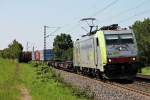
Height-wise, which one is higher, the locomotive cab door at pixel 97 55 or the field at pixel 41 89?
the locomotive cab door at pixel 97 55

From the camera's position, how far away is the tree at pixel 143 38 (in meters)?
66.5

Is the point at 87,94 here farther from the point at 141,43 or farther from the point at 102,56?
the point at 141,43

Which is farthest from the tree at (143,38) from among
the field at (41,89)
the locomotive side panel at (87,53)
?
the field at (41,89)

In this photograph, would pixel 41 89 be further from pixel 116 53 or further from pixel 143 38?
pixel 143 38

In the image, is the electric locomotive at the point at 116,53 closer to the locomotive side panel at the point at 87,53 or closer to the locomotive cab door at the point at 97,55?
the locomotive cab door at the point at 97,55

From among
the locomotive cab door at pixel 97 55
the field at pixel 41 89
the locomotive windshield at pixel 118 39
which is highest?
the locomotive windshield at pixel 118 39

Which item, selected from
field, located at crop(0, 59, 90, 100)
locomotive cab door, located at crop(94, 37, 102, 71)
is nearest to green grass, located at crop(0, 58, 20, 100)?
field, located at crop(0, 59, 90, 100)

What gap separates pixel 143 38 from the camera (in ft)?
228

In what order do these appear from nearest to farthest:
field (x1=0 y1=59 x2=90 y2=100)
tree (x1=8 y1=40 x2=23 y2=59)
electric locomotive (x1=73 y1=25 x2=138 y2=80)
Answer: field (x1=0 y1=59 x2=90 y2=100) → electric locomotive (x1=73 y1=25 x2=138 y2=80) → tree (x1=8 y1=40 x2=23 y2=59)

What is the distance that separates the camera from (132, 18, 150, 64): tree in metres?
66.5

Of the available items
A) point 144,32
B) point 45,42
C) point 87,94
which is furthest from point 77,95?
point 45,42

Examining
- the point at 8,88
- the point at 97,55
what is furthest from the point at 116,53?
the point at 8,88

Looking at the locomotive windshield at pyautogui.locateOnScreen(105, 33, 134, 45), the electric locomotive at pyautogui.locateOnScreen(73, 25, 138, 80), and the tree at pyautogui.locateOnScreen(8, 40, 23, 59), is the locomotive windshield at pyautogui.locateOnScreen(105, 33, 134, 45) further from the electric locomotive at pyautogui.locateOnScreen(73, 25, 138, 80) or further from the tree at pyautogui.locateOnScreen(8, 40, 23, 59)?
the tree at pyautogui.locateOnScreen(8, 40, 23, 59)

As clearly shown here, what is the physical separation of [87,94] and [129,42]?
33.2ft
